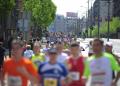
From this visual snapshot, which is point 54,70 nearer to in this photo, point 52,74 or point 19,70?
point 52,74

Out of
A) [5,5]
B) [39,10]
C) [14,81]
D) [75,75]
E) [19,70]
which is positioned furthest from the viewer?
[39,10]

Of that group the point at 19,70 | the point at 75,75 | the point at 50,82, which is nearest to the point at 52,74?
the point at 50,82

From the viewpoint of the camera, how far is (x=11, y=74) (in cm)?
906

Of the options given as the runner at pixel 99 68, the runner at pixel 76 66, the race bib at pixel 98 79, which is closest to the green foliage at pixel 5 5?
the runner at pixel 76 66

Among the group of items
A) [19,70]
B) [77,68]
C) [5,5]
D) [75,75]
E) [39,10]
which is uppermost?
[5,5]

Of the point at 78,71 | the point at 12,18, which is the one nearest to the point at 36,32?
the point at 12,18

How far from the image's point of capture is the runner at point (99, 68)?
9375 mm

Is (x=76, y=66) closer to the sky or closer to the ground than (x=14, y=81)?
closer to the sky

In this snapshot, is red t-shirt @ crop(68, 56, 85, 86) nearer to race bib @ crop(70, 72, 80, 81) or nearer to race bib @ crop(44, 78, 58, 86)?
race bib @ crop(70, 72, 80, 81)

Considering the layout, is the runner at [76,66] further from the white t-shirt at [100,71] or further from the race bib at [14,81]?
the race bib at [14,81]

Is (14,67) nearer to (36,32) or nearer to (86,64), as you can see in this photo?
(86,64)

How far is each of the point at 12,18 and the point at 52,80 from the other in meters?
71.3

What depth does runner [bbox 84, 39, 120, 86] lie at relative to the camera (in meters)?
9.38

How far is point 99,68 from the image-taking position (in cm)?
945
